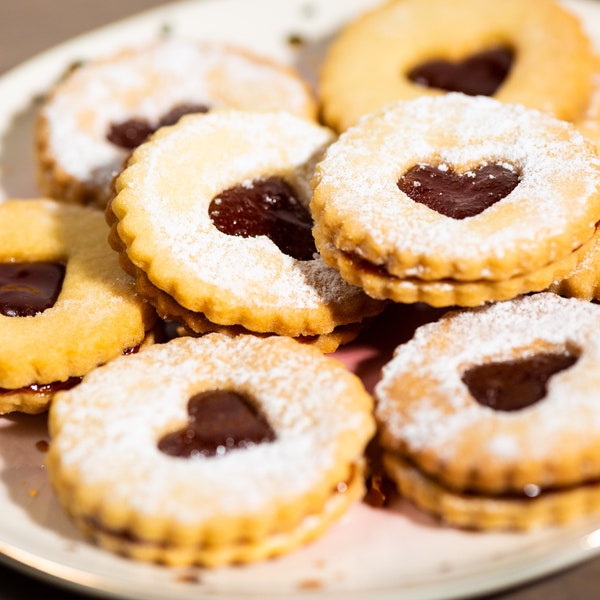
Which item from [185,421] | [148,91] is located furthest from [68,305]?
[148,91]

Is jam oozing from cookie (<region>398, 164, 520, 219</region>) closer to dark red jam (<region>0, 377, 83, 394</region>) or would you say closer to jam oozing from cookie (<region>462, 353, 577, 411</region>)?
jam oozing from cookie (<region>462, 353, 577, 411</region>)

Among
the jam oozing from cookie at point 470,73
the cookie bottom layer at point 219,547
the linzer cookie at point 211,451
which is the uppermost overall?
the jam oozing from cookie at point 470,73

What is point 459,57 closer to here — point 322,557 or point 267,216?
point 267,216

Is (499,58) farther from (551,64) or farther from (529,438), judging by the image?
(529,438)

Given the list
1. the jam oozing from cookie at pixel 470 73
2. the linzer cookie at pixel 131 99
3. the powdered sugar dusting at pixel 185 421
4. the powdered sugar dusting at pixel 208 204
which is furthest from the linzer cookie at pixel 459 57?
the powdered sugar dusting at pixel 185 421

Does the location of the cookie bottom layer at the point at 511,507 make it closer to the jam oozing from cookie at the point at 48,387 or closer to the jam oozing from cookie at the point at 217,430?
the jam oozing from cookie at the point at 217,430

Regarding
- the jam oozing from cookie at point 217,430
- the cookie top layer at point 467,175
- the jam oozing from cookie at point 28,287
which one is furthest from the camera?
the jam oozing from cookie at point 28,287

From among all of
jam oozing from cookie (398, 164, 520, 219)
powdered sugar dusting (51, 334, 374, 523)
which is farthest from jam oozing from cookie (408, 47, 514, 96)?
powdered sugar dusting (51, 334, 374, 523)
